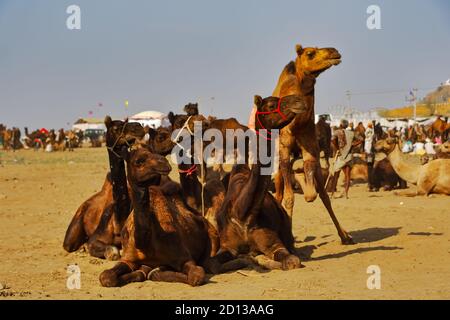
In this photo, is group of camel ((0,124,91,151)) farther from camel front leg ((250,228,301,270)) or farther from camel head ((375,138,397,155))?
camel front leg ((250,228,301,270))

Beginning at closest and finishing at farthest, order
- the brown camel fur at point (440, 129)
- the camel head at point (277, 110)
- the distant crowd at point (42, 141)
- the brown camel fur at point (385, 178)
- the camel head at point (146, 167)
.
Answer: the camel head at point (146, 167) < the camel head at point (277, 110) < the brown camel fur at point (385, 178) < the brown camel fur at point (440, 129) < the distant crowd at point (42, 141)

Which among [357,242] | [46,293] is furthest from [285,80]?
[46,293]

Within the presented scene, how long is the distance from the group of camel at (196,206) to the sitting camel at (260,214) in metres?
0.01

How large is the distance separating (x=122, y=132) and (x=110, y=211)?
186 centimetres

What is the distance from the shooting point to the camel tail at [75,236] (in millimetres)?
11188

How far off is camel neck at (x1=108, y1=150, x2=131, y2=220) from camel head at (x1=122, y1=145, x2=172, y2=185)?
5.58 feet

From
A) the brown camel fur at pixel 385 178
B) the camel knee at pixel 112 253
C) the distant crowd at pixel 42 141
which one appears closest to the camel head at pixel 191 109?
the camel knee at pixel 112 253

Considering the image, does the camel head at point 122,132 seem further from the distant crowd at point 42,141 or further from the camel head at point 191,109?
the distant crowd at point 42,141

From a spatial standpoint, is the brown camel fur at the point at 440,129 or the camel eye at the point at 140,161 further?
the brown camel fur at the point at 440,129

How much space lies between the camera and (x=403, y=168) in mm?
19828

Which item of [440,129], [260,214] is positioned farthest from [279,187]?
[440,129]

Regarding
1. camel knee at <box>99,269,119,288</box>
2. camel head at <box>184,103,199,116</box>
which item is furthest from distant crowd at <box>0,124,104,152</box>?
camel knee at <box>99,269,119,288</box>

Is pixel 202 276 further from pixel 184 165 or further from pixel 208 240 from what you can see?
pixel 184 165

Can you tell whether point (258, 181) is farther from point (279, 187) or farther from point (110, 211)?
point (110, 211)
